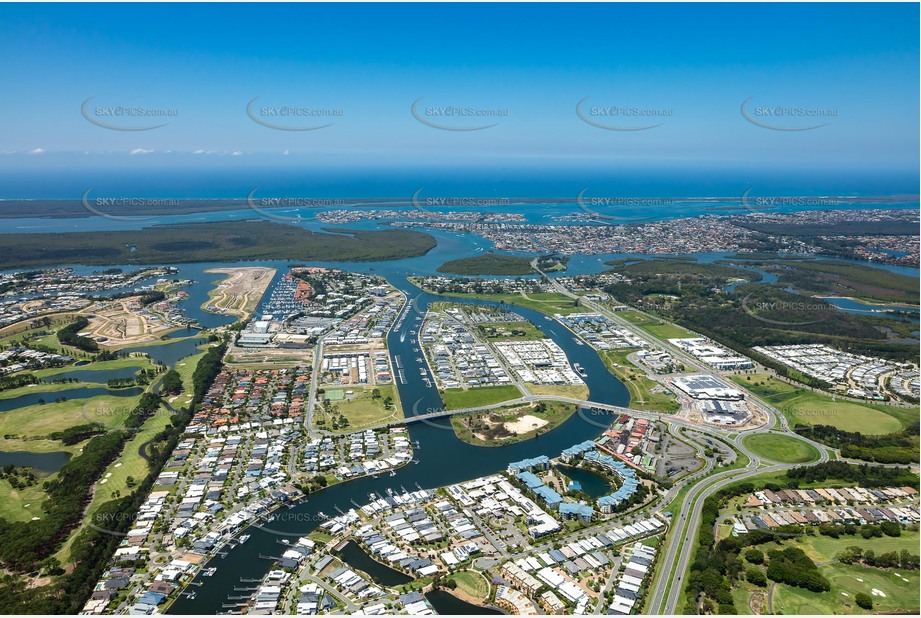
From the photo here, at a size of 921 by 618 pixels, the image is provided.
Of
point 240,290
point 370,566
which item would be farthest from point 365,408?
point 240,290

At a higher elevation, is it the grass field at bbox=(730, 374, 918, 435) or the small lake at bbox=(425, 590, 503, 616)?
the grass field at bbox=(730, 374, 918, 435)

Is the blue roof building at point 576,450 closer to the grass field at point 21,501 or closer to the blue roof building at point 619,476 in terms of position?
the blue roof building at point 619,476

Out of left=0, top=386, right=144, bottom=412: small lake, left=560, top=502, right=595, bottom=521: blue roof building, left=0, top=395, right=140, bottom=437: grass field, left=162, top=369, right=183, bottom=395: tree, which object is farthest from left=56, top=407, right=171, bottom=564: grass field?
left=560, top=502, right=595, bottom=521: blue roof building

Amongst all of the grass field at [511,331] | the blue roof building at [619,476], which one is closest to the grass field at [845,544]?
the blue roof building at [619,476]

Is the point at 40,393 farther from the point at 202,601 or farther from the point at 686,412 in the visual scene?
the point at 686,412

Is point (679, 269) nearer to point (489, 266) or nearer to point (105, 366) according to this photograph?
point (489, 266)

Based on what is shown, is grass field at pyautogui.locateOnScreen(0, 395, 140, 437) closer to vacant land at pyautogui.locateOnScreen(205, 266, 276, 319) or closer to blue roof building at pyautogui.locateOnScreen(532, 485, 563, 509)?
vacant land at pyautogui.locateOnScreen(205, 266, 276, 319)
